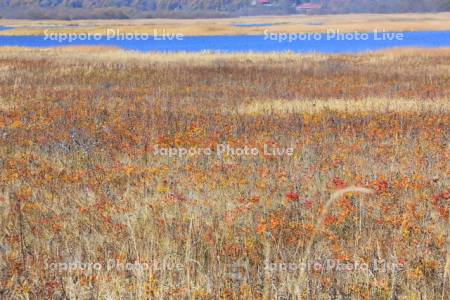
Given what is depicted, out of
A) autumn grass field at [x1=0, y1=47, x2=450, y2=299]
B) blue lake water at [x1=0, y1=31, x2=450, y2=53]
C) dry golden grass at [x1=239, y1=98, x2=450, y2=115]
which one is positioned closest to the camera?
autumn grass field at [x1=0, y1=47, x2=450, y2=299]

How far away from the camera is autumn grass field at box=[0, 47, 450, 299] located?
5062 millimetres

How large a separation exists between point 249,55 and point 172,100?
64.2 feet

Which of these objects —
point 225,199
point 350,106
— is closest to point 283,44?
point 350,106

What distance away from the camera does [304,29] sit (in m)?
94.2

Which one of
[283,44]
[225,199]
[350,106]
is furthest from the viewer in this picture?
[283,44]

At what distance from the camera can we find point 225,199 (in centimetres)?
748

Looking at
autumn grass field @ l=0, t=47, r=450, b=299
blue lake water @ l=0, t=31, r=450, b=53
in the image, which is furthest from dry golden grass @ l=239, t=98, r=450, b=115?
blue lake water @ l=0, t=31, r=450, b=53

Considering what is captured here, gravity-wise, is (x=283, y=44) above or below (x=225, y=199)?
below

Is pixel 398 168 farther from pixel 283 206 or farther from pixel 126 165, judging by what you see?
pixel 126 165

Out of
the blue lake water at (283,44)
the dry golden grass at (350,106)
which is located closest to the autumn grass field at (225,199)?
the dry golden grass at (350,106)

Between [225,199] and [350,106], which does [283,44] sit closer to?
[350,106]

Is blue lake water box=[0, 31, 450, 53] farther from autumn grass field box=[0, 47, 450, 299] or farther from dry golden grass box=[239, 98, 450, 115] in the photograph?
autumn grass field box=[0, 47, 450, 299]

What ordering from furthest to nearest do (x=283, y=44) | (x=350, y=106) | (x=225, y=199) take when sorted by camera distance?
1. (x=283, y=44)
2. (x=350, y=106)
3. (x=225, y=199)

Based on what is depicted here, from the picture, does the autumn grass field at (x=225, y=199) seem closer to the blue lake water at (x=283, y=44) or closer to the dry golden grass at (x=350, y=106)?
the dry golden grass at (x=350, y=106)
